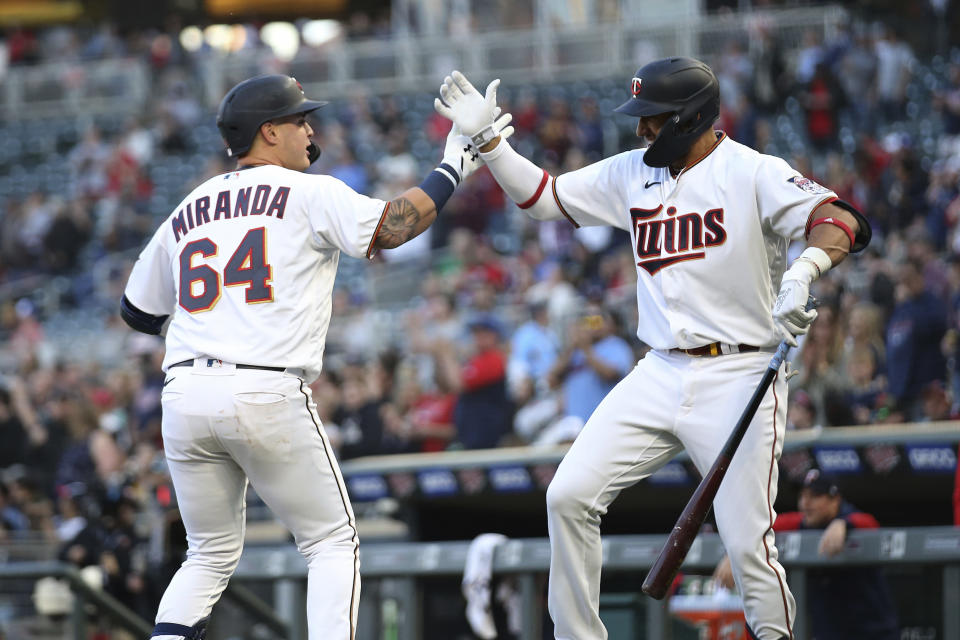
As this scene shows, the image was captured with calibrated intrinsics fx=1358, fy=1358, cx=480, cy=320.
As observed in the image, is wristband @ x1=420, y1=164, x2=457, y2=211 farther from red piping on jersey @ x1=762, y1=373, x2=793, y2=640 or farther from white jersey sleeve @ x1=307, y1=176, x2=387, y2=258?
red piping on jersey @ x1=762, y1=373, x2=793, y2=640

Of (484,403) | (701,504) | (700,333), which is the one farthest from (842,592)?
(484,403)

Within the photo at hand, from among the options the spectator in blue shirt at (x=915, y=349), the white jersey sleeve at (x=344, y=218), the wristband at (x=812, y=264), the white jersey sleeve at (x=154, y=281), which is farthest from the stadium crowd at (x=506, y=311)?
the white jersey sleeve at (x=344, y=218)

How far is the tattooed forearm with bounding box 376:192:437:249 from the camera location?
4.53 metres

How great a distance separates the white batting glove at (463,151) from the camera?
4980 mm

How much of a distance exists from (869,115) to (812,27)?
172 inches

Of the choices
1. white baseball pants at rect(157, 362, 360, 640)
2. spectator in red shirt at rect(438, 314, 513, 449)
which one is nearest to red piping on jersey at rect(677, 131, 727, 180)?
white baseball pants at rect(157, 362, 360, 640)

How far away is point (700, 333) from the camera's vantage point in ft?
15.0

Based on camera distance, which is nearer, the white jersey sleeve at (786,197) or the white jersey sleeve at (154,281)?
the white jersey sleeve at (786,197)

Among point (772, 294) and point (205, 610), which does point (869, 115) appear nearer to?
point (772, 294)

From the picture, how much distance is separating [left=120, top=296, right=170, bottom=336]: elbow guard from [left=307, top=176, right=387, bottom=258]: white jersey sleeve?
866 mm

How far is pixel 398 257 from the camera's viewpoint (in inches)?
600

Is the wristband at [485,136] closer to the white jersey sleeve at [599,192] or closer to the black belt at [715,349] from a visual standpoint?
the white jersey sleeve at [599,192]

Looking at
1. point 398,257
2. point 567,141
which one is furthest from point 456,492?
point 567,141

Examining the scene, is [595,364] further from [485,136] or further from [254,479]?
[254,479]
